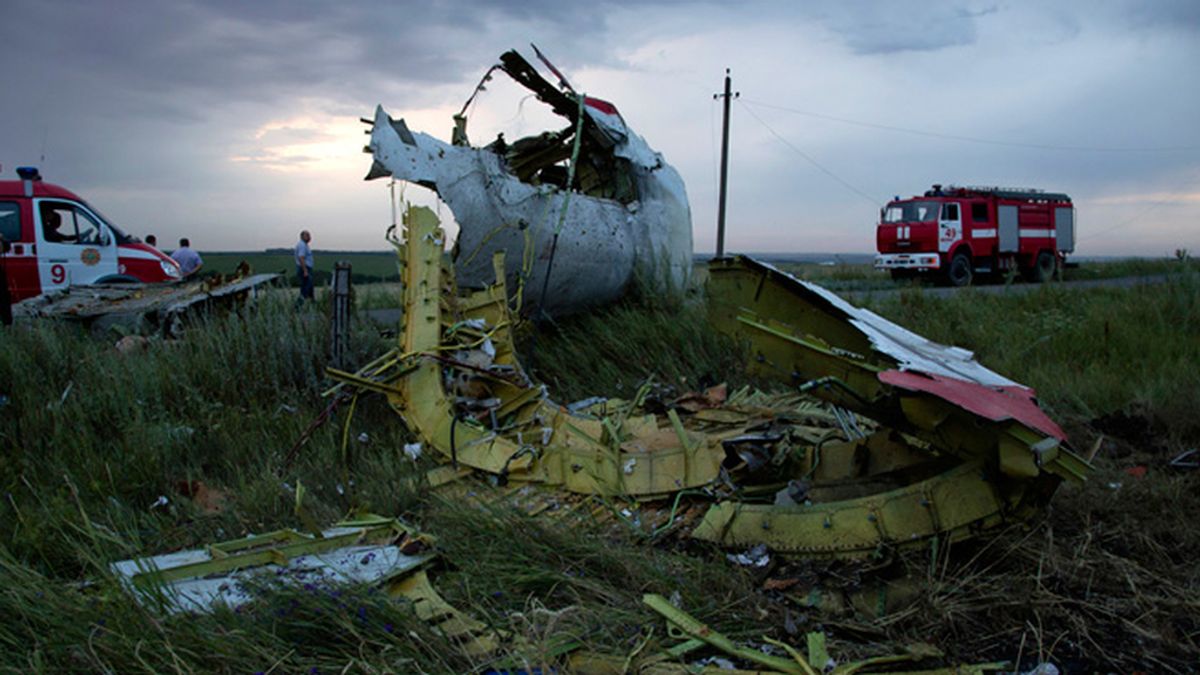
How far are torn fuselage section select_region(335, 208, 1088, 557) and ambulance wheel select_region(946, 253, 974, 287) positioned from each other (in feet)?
54.4

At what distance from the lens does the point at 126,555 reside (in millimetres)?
3486

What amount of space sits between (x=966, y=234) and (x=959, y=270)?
0.89 metres

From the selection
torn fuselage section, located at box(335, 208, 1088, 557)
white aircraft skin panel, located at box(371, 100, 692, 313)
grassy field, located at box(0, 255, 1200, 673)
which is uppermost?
white aircraft skin panel, located at box(371, 100, 692, 313)

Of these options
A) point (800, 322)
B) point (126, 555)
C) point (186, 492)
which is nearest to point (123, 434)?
point (186, 492)

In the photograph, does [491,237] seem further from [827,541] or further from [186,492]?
[827,541]

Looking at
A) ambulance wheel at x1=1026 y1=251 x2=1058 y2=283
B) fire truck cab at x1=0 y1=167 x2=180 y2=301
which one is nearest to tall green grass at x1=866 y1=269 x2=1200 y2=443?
fire truck cab at x1=0 y1=167 x2=180 y2=301

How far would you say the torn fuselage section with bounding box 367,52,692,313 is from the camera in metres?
5.68

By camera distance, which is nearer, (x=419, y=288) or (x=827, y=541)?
(x=827, y=541)

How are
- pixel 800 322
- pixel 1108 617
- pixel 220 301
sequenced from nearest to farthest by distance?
pixel 1108 617, pixel 800 322, pixel 220 301

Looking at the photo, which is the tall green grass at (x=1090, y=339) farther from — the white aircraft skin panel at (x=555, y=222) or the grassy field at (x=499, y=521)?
the white aircraft skin panel at (x=555, y=222)

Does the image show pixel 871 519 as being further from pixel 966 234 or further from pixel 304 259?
pixel 966 234

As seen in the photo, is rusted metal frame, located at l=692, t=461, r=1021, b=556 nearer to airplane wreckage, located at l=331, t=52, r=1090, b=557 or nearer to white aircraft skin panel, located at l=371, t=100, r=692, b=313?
airplane wreckage, located at l=331, t=52, r=1090, b=557

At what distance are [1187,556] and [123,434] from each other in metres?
6.06

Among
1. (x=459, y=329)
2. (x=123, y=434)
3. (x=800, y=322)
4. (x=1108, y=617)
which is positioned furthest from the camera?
(x=123, y=434)
